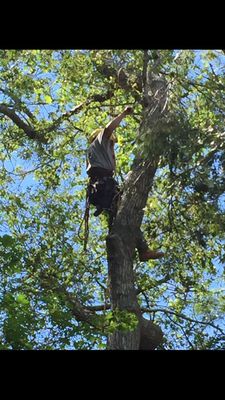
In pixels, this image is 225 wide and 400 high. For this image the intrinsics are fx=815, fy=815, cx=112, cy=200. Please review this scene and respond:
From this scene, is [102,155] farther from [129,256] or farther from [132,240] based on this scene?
[129,256]

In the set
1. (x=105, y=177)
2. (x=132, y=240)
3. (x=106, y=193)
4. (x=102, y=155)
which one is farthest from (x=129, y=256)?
(x=102, y=155)

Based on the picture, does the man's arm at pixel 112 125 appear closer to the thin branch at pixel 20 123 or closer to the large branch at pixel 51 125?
the large branch at pixel 51 125

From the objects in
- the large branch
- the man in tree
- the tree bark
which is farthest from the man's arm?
the large branch

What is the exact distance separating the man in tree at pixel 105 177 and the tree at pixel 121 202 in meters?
0.17

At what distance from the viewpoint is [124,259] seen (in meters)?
8.67

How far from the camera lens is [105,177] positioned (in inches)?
353

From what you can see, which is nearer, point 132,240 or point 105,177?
point 132,240

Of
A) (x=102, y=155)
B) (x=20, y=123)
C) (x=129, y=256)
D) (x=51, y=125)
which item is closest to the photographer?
(x=129, y=256)

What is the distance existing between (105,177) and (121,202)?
1.07 feet
